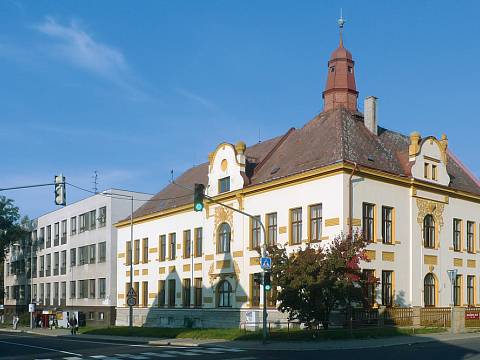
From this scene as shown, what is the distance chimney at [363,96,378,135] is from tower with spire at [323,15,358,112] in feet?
5.62

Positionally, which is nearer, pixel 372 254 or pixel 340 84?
pixel 372 254

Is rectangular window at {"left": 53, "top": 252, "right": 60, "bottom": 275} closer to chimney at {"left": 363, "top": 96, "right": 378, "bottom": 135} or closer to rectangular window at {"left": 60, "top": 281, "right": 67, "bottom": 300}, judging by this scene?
rectangular window at {"left": 60, "top": 281, "right": 67, "bottom": 300}

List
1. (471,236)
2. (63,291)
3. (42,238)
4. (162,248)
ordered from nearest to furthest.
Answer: (471,236)
(162,248)
(63,291)
(42,238)

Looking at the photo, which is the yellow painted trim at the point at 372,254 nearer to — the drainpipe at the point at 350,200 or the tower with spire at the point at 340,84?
the drainpipe at the point at 350,200

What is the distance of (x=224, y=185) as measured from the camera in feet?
155

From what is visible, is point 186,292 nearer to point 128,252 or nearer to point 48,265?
point 128,252

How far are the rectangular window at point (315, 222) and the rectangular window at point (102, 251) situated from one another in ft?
103

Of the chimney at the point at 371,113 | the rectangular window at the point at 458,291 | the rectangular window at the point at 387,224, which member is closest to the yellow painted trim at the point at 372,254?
the rectangular window at the point at 387,224

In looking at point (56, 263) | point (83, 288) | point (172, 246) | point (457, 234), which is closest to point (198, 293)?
point (172, 246)

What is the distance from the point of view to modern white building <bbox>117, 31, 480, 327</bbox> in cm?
3906

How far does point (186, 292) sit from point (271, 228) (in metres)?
12.2

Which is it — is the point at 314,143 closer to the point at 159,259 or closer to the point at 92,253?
the point at 159,259

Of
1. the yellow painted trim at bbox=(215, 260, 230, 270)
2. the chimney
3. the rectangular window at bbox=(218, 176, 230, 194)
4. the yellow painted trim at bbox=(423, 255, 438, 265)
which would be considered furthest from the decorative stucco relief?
the yellow painted trim at bbox=(215, 260, 230, 270)

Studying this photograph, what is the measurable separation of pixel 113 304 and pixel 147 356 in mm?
38908
